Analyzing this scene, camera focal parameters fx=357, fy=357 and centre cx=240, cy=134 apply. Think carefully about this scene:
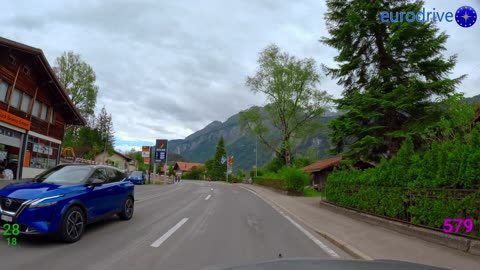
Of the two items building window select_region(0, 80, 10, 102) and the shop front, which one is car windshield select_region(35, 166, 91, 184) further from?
building window select_region(0, 80, 10, 102)

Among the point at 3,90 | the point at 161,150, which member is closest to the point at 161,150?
the point at 161,150

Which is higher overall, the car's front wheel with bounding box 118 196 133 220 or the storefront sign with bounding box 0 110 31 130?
the storefront sign with bounding box 0 110 31 130

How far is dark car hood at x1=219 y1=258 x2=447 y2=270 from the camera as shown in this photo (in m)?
2.92

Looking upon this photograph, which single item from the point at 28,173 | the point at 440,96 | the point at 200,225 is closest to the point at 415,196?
the point at 200,225

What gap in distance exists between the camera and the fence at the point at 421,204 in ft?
25.7

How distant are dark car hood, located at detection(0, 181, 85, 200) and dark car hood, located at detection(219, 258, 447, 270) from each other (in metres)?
6.01

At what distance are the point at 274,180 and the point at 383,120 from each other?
21602mm

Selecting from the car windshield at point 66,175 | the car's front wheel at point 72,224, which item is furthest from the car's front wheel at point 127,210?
the car's front wheel at point 72,224

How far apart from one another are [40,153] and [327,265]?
98.0 feet

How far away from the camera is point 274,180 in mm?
39219

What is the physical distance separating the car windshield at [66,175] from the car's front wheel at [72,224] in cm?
95

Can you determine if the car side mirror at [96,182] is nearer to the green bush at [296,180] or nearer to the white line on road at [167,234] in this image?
the white line on road at [167,234]

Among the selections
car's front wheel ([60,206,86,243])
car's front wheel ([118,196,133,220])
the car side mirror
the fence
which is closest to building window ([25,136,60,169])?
car's front wheel ([118,196,133,220])

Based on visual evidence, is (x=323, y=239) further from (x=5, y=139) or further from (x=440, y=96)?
(x=5, y=139)
